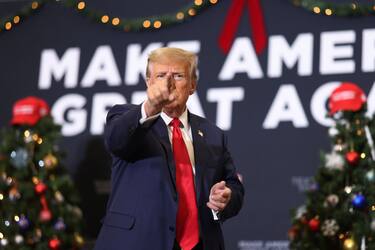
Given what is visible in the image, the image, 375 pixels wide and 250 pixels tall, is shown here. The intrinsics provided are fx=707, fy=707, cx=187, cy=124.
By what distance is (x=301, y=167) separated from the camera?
5301mm

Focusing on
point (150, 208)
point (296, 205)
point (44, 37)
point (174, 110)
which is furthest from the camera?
point (44, 37)

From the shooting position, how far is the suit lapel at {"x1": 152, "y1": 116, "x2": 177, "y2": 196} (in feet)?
7.94

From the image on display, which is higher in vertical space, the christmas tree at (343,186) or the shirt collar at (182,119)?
the shirt collar at (182,119)

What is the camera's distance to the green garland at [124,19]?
584 centimetres

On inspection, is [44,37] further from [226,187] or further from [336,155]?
[226,187]

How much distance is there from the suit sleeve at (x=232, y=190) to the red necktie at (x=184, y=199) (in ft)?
0.42

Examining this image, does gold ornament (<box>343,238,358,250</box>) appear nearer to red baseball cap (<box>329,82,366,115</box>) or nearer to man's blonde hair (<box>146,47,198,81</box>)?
red baseball cap (<box>329,82,366,115</box>)

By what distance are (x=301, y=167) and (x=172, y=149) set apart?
2953mm

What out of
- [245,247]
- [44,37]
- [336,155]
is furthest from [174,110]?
[44,37]

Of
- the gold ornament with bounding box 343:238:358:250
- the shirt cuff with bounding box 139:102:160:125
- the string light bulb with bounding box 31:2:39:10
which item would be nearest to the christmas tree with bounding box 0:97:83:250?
the string light bulb with bounding box 31:2:39:10

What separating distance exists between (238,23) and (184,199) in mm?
3450

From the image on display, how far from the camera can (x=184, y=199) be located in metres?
2.45

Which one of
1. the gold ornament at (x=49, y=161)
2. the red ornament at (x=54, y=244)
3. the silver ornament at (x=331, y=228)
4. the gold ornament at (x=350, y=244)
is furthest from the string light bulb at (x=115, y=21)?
the gold ornament at (x=350, y=244)

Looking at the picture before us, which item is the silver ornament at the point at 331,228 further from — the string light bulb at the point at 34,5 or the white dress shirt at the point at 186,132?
the string light bulb at the point at 34,5
